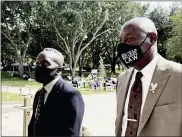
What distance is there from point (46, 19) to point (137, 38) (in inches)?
626

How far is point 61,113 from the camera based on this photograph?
5.79 feet

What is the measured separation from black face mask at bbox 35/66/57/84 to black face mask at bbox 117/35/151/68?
2.02 ft

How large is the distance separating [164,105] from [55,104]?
73 centimetres

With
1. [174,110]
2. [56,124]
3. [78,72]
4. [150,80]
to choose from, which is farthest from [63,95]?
[78,72]

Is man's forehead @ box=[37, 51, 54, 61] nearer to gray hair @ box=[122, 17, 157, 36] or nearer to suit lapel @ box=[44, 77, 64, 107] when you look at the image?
suit lapel @ box=[44, 77, 64, 107]

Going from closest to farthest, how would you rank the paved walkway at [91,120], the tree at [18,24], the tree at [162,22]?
the paved walkway at [91,120] → the tree at [162,22] → the tree at [18,24]

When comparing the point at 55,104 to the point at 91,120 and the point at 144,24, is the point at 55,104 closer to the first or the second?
the point at 144,24

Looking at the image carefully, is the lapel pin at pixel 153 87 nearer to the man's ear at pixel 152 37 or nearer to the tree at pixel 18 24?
Answer: the man's ear at pixel 152 37

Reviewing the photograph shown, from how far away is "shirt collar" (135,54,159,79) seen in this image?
124cm

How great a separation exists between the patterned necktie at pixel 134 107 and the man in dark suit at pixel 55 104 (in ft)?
1.69

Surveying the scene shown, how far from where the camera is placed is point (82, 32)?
17594 millimetres

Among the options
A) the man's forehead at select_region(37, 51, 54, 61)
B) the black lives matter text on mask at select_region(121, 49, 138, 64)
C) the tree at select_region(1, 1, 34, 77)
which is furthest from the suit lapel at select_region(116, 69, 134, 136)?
the tree at select_region(1, 1, 34, 77)

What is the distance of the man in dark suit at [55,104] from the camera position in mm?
1749

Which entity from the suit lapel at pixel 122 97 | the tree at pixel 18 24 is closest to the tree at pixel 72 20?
the tree at pixel 18 24
